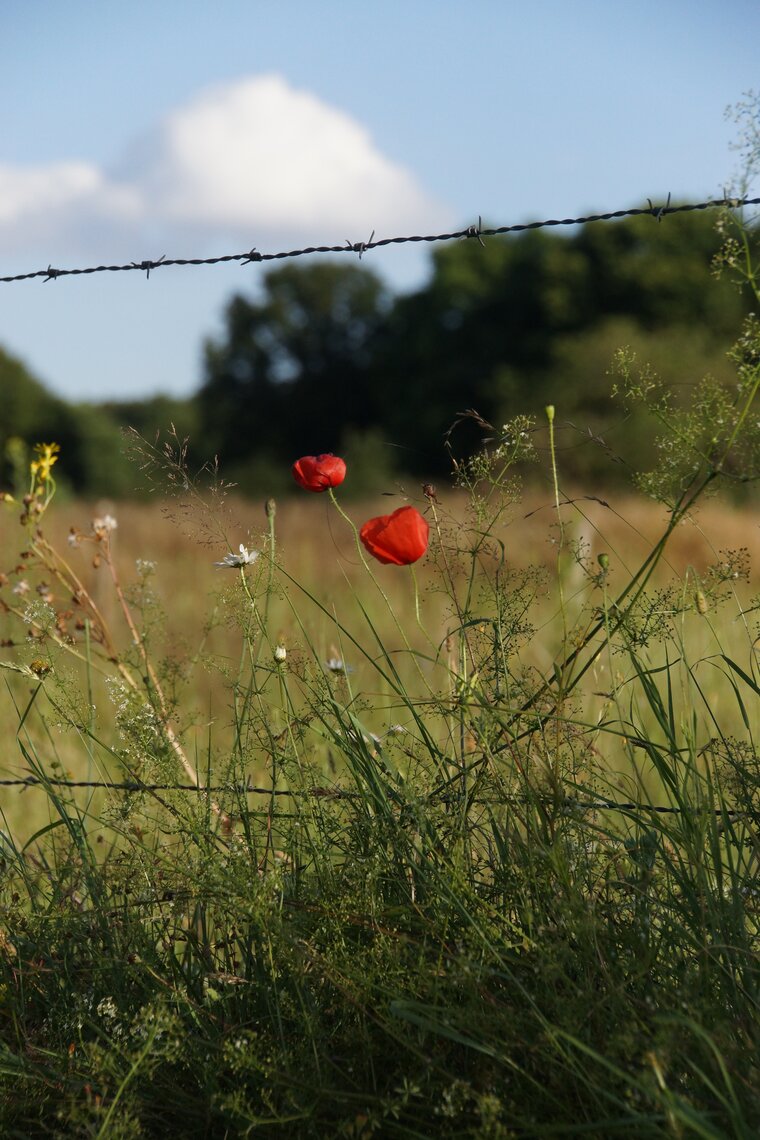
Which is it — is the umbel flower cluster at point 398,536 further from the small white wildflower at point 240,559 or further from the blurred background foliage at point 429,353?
the blurred background foliage at point 429,353

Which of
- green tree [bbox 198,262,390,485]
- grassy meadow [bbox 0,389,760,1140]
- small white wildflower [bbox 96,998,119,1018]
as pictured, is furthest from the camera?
green tree [bbox 198,262,390,485]

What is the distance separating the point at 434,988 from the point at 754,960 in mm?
458

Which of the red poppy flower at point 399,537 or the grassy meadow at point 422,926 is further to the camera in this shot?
the red poppy flower at point 399,537

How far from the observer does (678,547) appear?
10203 mm

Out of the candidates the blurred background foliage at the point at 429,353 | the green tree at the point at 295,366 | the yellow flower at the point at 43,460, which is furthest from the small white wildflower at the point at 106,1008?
the green tree at the point at 295,366

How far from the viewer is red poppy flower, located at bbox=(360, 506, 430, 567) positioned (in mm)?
1796

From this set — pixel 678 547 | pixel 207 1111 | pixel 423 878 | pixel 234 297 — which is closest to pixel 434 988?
pixel 423 878

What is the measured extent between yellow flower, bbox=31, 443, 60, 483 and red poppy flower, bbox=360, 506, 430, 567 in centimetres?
93

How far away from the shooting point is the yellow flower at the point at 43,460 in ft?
7.93

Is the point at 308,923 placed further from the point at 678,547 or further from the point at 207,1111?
the point at 678,547

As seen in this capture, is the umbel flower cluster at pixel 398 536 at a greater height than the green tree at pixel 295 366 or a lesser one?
lesser

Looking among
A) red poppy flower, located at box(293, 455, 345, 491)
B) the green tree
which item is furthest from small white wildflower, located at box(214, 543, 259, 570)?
the green tree

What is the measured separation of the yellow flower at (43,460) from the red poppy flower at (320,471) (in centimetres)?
72

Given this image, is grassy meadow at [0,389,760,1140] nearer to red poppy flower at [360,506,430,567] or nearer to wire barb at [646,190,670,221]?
red poppy flower at [360,506,430,567]
